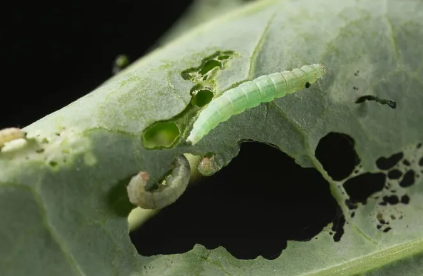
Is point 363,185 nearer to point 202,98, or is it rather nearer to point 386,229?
point 386,229

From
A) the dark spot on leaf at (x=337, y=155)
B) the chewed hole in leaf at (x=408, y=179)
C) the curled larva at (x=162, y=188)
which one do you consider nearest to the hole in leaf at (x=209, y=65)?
the curled larva at (x=162, y=188)

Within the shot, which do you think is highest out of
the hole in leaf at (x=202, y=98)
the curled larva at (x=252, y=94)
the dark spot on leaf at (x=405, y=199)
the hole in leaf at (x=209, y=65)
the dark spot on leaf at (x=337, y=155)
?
the hole in leaf at (x=209, y=65)

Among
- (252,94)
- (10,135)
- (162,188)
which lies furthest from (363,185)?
(10,135)

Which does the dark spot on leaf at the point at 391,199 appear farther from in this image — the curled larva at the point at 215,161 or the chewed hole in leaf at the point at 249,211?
the curled larva at the point at 215,161

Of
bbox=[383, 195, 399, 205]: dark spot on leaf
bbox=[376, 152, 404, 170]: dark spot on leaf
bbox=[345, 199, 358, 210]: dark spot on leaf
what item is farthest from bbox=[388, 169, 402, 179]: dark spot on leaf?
bbox=[345, 199, 358, 210]: dark spot on leaf

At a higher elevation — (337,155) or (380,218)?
(337,155)

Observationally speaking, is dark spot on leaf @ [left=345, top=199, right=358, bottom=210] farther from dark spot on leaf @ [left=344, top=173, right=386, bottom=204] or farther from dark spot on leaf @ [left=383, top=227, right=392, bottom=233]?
dark spot on leaf @ [left=383, top=227, right=392, bottom=233]
